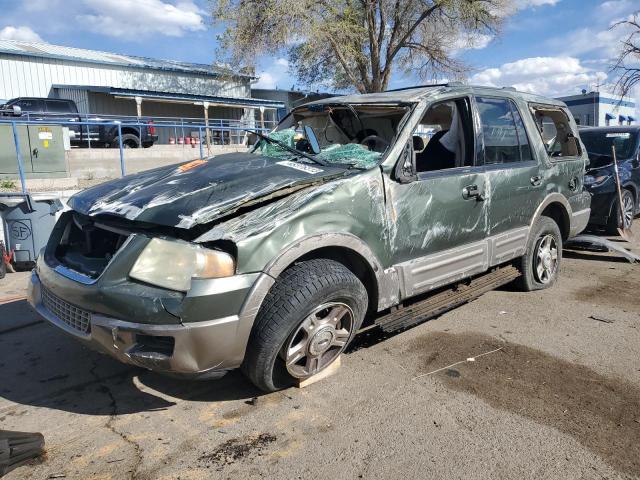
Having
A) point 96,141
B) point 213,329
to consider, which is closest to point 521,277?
point 213,329

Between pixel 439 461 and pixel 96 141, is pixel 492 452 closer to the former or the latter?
pixel 439 461

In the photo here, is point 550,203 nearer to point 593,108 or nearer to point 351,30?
point 351,30

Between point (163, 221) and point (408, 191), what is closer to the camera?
point (163, 221)

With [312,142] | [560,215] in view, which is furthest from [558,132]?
[312,142]

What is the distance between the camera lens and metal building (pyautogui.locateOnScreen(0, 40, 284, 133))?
25.4 m

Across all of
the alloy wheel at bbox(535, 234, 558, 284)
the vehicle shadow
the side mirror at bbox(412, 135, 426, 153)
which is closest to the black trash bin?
the vehicle shadow

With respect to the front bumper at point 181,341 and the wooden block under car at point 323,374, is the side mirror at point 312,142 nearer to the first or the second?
the front bumper at point 181,341

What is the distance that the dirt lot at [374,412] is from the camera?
2.47m

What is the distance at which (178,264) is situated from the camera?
103 inches

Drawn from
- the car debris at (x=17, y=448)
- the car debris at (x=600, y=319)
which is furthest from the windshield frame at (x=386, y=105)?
the car debris at (x=600, y=319)

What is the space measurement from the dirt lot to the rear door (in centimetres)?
78

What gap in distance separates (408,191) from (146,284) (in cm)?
184

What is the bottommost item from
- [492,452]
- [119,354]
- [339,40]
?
[492,452]

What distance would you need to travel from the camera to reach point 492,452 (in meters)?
2.55
